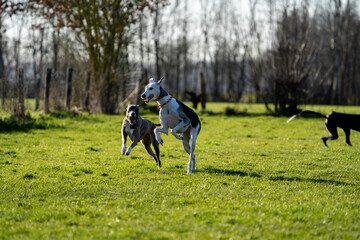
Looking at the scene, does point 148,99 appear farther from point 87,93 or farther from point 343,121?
point 87,93

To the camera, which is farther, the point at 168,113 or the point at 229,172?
the point at 229,172

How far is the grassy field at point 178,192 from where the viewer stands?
534 cm

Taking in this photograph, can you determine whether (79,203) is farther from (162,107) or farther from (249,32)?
(249,32)

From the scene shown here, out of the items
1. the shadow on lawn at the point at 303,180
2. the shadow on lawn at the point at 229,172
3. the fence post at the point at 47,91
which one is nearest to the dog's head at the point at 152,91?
the shadow on lawn at the point at 229,172

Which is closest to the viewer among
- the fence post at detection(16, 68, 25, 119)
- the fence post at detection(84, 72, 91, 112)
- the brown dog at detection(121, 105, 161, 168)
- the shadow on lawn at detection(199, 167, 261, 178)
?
the brown dog at detection(121, 105, 161, 168)

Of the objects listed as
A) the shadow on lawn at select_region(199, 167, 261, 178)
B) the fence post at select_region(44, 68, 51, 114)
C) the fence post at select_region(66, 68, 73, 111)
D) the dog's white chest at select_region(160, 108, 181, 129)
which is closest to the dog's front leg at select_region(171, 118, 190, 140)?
the dog's white chest at select_region(160, 108, 181, 129)

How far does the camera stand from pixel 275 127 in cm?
2070

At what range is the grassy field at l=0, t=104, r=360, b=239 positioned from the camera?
534cm

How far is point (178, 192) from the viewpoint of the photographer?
7.37 m

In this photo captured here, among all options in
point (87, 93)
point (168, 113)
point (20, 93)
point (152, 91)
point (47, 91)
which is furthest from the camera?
point (87, 93)

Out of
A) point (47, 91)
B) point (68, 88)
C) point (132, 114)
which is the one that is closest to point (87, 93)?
point (68, 88)

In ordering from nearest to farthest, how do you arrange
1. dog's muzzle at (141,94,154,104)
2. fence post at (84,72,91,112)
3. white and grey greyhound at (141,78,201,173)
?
1. dog's muzzle at (141,94,154,104)
2. white and grey greyhound at (141,78,201,173)
3. fence post at (84,72,91,112)

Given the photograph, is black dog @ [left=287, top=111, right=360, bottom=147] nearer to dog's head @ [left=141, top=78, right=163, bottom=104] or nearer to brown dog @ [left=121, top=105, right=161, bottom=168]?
dog's head @ [left=141, top=78, right=163, bottom=104]

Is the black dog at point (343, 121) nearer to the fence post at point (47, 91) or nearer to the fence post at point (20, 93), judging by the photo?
the fence post at point (20, 93)
